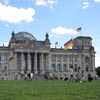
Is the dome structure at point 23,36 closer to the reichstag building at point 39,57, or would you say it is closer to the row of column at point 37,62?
the reichstag building at point 39,57

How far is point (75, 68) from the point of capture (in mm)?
124750

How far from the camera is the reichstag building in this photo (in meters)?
112

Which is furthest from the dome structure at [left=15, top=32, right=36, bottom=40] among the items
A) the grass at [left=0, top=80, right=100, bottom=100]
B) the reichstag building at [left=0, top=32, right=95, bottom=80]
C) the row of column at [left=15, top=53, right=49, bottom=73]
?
the grass at [left=0, top=80, right=100, bottom=100]

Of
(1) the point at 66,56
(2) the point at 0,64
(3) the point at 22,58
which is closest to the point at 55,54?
(1) the point at 66,56

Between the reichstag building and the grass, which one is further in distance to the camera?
the reichstag building

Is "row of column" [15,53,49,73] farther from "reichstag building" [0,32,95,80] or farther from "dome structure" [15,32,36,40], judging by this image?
"dome structure" [15,32,36,40]

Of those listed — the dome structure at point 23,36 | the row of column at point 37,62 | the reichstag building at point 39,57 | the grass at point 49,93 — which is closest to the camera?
the grass at point 49,93

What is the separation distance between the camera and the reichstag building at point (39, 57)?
366ft

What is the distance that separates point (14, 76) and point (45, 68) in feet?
47.0

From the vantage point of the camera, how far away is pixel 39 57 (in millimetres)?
115438

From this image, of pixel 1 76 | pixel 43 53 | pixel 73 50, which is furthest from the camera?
pixel 73 50

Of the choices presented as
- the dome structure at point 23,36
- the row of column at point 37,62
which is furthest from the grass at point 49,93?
the dome structure at point 23,36

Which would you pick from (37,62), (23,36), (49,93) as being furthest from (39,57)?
(49,93)

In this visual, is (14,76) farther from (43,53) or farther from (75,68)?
(75,68)
